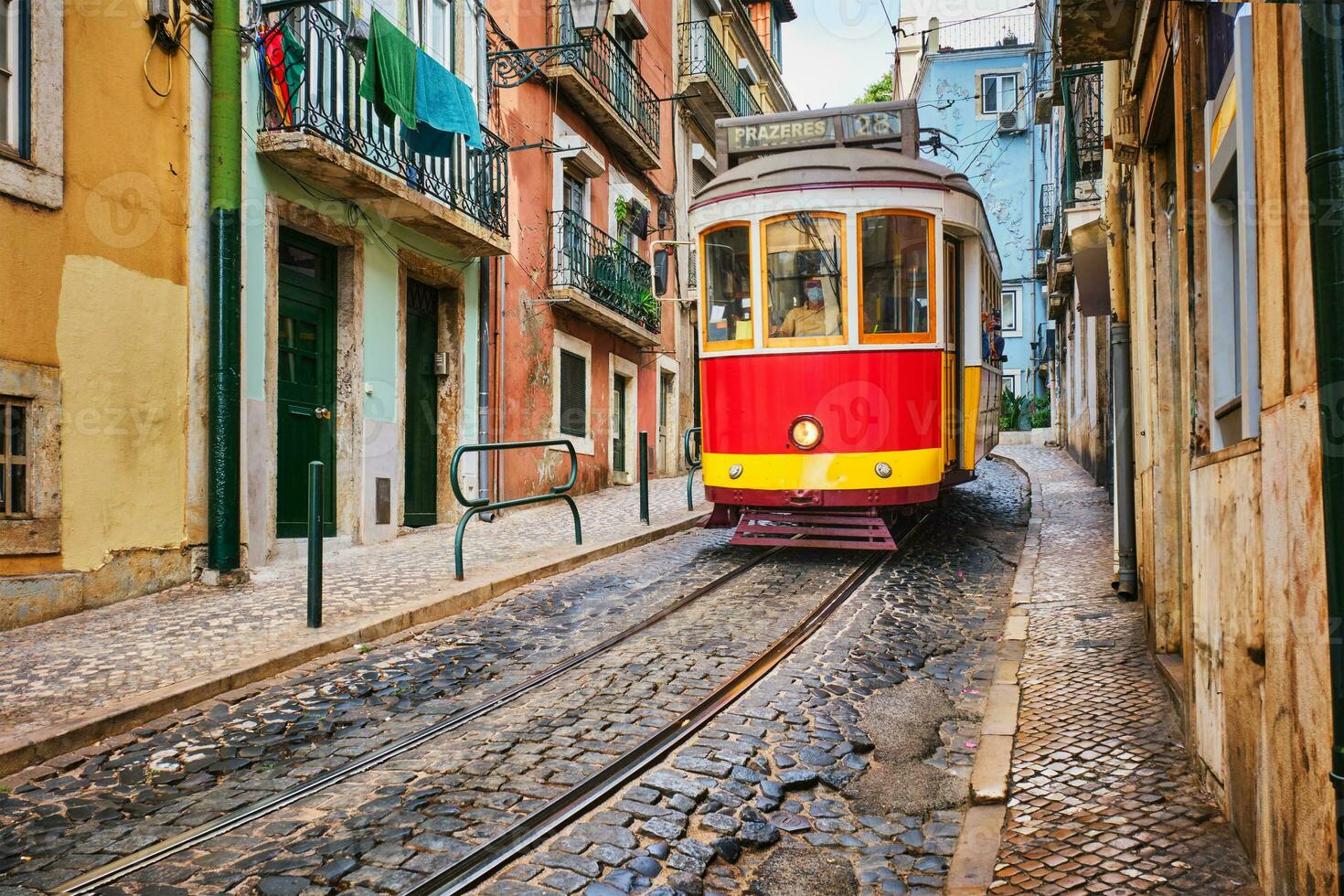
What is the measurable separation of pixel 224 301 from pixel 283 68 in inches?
88.9

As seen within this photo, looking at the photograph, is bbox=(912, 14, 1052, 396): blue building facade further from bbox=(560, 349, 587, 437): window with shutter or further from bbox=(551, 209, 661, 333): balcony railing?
bbox=(560, 349, 587, 437): window with shutter

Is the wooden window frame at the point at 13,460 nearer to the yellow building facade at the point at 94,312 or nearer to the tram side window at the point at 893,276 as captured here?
the yellow building facade at the point at 94,312

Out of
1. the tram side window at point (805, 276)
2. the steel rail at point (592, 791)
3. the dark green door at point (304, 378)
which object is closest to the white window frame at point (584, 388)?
the dark green door at point (304, 378)

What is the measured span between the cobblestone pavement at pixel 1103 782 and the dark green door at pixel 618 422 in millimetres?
11568

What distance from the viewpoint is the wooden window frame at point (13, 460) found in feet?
20.7

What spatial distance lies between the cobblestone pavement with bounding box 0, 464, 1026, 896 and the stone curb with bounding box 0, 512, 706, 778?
93mm

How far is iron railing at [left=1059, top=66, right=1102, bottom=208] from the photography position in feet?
38.4

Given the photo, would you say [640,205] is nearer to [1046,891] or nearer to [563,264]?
[563,264]

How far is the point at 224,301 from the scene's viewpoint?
7770mm

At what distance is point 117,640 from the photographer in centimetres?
583

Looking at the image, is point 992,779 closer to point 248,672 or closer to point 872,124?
point 248,672

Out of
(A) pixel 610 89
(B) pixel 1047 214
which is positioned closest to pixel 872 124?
(A) pixel 610 89

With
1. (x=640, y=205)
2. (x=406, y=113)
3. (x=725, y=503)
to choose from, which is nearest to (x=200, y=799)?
(x=725, y=503)

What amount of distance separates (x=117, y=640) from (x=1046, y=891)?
504 centimetres
